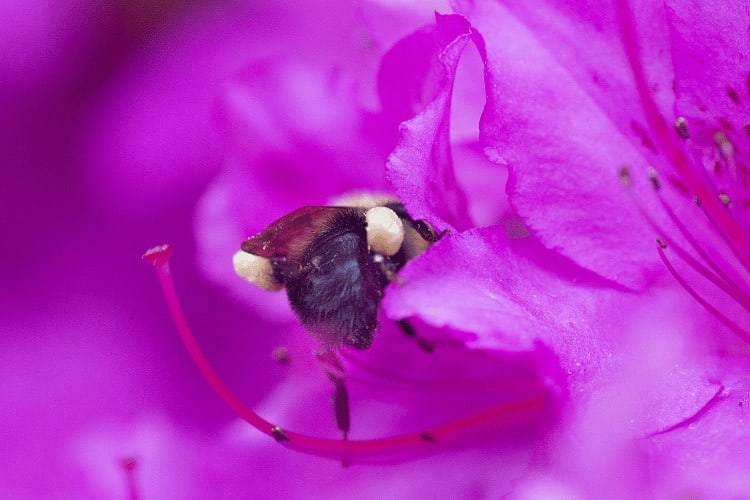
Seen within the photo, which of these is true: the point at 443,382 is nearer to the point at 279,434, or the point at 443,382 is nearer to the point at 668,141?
the point at 279,434

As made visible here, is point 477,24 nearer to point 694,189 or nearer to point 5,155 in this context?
point 694,189

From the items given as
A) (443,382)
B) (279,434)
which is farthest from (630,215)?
(279,434)

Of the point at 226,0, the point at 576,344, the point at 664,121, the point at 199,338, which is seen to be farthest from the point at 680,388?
the point at 226,0

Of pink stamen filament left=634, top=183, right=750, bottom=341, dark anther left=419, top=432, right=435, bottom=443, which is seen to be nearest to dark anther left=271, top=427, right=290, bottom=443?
dark anther left=419, top=432, right=435, bottom=443

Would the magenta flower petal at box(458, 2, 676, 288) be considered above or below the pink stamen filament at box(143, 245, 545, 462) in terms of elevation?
above

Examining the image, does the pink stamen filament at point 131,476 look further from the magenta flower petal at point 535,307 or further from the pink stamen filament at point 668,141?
the pink stamen filament at point 668,141

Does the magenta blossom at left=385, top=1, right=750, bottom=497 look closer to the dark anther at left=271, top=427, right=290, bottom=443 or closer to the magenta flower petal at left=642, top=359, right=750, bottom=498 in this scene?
the magenta flower petal at left=642, top=359, right=750, bottom=498

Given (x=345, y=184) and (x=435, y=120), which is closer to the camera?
(x=435, y=120)
